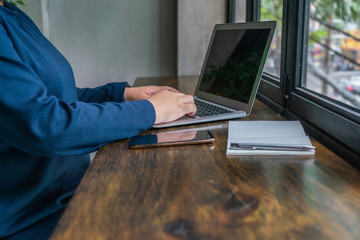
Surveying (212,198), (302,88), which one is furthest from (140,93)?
(212,198)

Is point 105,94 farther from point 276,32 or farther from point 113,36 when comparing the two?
point 113,36

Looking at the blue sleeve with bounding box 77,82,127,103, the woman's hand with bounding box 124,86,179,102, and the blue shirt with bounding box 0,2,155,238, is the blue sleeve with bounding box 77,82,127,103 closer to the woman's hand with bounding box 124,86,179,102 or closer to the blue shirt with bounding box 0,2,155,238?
the woman's hand with bounding box 124,86,179,102

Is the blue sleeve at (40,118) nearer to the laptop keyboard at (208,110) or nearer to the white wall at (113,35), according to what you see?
Answer: the laptop keyboard at (208,110)

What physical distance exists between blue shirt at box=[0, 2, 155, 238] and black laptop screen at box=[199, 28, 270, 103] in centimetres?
39

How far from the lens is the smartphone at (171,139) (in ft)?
2.77

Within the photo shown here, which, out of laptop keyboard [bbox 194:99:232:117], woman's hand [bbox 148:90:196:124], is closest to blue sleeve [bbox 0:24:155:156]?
woman's hand [bbox 148:90:196:124]

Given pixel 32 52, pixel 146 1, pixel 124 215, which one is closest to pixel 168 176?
pixel 124 215

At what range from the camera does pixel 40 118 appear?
2.34 feet

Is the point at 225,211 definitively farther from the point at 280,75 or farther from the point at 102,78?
the point at 102,78

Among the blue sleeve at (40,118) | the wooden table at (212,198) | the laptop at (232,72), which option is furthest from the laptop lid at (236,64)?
the blue sleeve at (40,118)

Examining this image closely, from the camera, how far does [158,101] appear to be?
3.22 feet

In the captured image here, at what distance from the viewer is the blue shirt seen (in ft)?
2.33

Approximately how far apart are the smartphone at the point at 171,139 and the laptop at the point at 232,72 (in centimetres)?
10

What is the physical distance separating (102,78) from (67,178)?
186 centimetres
